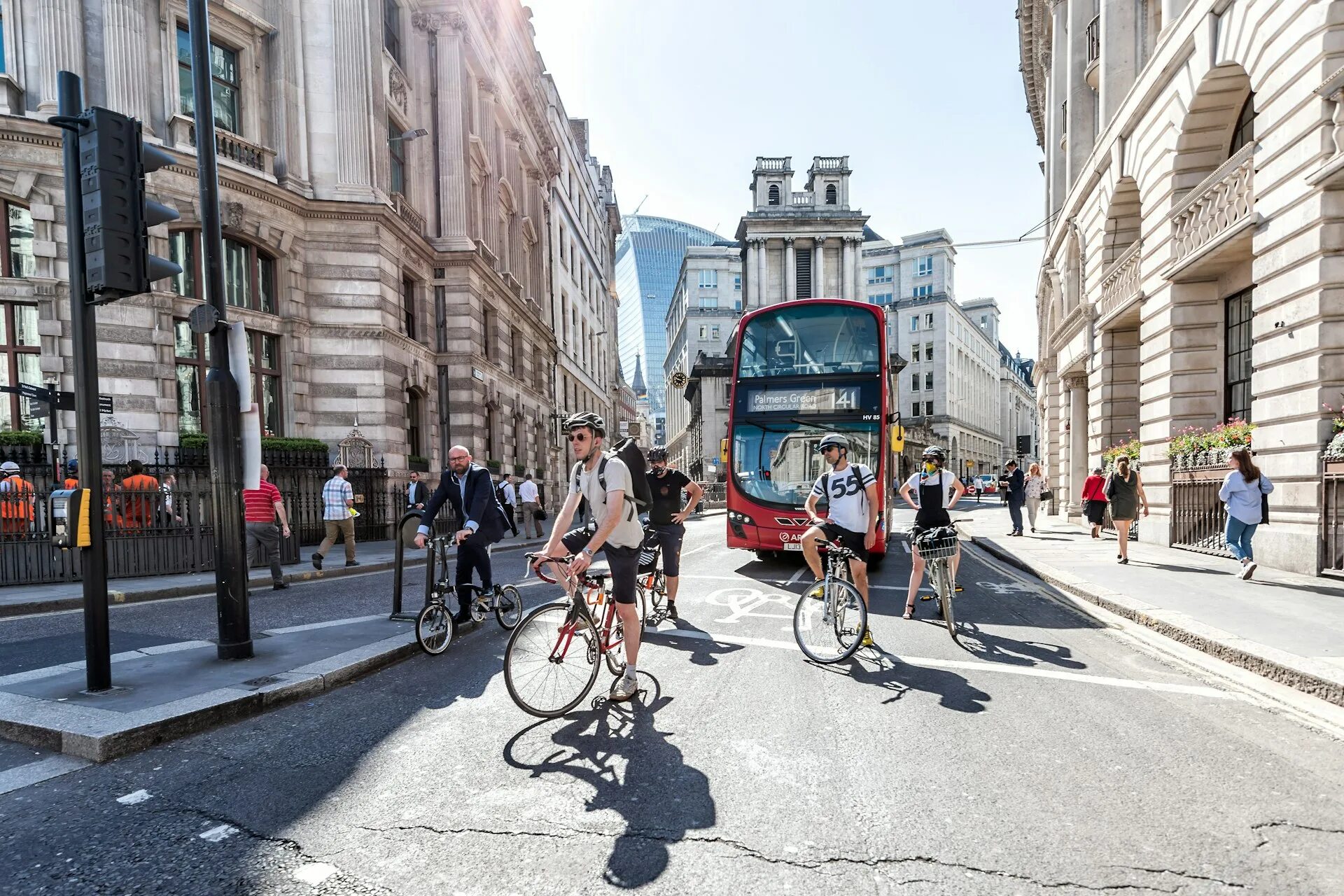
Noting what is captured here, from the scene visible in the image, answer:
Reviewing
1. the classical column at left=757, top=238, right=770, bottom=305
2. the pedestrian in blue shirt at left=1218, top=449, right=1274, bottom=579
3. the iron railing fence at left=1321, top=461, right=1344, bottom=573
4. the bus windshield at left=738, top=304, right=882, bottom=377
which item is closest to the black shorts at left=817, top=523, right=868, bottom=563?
the bus windshield at left=738, top=304, right=882, bottom=377

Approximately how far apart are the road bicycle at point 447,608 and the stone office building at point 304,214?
476 inches

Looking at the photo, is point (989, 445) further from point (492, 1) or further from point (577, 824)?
point (577, 824)

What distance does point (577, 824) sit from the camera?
→ 9.98 ft

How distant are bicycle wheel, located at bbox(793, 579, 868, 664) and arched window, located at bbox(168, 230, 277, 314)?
50.4ft

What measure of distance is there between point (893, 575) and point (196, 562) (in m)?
11.3

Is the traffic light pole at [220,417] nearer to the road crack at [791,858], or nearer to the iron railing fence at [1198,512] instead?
the road crack at [791,858]

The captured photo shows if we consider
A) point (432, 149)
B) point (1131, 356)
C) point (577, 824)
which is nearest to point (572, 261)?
point (432, 149)

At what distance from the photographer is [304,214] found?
1783 centimetres

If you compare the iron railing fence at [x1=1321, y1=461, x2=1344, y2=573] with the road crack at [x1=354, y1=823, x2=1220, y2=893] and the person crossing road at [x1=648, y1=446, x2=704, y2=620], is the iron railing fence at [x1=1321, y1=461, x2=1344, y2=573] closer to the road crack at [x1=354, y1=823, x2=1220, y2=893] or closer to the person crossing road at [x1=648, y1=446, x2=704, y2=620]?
the person crossing road at [x1=648, y1=446, x2=704, y2=620]

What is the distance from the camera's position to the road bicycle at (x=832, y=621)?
582cm

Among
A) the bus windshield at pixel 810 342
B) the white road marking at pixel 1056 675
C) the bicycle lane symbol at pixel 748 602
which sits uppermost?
the bus windshield at pixel 810 342

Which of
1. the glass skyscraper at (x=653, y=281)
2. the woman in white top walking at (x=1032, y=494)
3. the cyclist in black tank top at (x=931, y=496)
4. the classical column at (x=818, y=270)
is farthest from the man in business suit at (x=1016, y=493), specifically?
the glass skyscraper at (x=653, y=281)

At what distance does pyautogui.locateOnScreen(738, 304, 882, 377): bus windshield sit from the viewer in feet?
38.3

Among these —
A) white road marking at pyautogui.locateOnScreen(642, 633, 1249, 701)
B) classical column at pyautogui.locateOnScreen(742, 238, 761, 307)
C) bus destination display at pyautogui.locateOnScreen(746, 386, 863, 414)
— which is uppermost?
classical column at pyautogui.locateOnScreen(742, 238, 761, 307)
